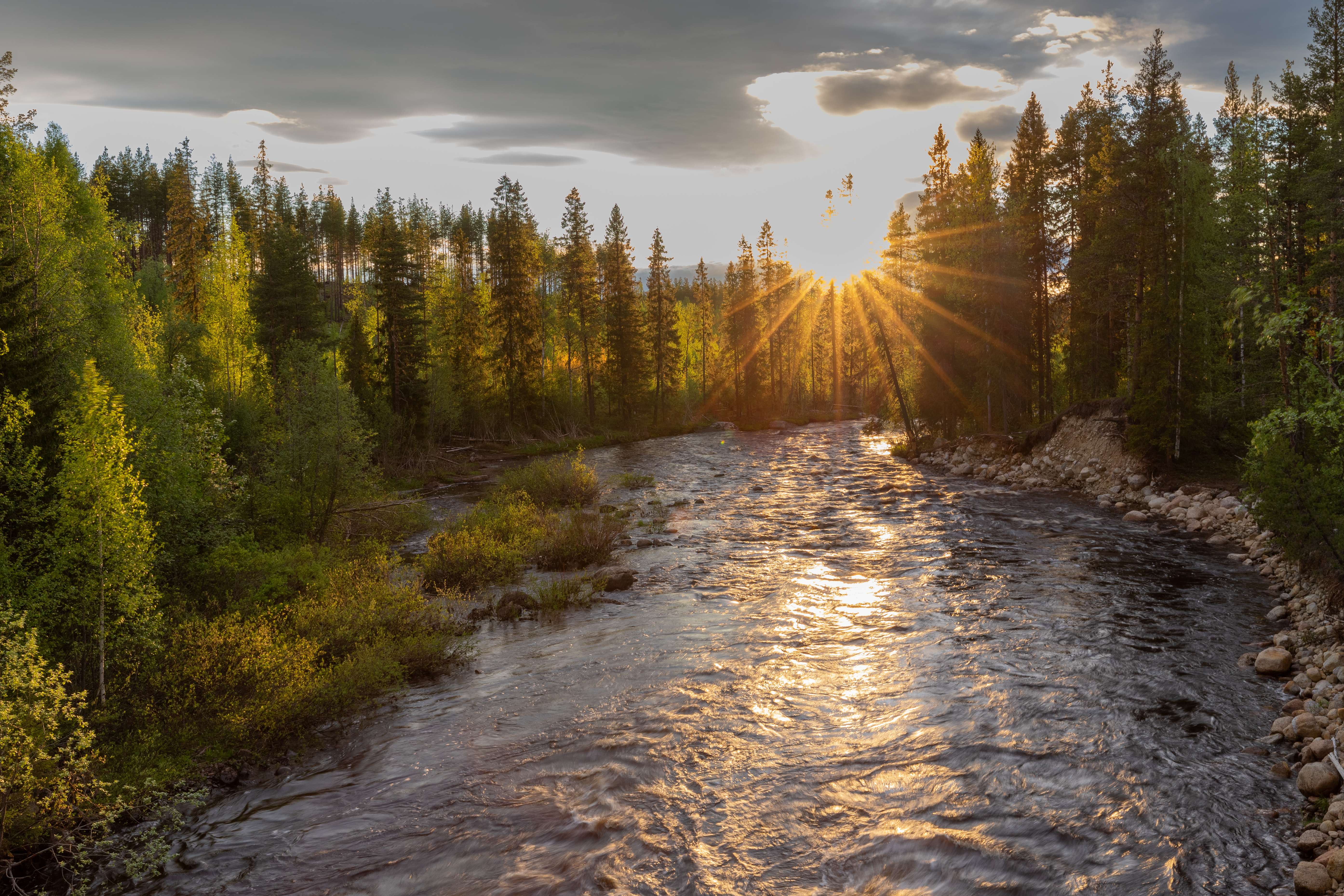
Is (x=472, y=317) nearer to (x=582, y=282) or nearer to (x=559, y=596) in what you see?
(x=582, y=282)

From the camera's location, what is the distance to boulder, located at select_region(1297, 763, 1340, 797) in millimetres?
8727

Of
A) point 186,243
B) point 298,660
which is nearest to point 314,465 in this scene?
point 298,660

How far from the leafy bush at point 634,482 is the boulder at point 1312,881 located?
28.2 meters

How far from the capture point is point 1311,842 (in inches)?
313

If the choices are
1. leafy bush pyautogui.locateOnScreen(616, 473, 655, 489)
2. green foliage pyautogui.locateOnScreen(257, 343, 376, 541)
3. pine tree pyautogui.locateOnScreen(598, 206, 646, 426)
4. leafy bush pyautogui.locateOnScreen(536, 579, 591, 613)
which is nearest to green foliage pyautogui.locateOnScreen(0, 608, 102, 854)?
leafy bush pyautogui.locateOnScreen(536, 579, 591, 613)

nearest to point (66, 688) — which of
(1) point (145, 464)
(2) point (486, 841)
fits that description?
(1) point (145, 464)

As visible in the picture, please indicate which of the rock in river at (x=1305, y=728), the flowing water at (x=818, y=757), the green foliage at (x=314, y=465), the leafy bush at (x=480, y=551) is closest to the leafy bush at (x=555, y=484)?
the leafy bush at (x=480, y=551)

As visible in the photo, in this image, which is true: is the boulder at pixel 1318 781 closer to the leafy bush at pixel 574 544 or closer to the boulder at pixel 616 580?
the boulder at pixel 616 580

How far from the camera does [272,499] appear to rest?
20547 mm

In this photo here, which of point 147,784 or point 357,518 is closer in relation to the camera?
point 147,784

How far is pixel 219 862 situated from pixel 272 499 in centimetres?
1395

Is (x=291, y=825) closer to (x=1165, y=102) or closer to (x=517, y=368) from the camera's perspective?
(x=1165, y=102)

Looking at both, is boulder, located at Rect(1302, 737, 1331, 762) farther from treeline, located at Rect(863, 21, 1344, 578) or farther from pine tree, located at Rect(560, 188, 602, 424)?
pine tree, located at Rect(560, 188, 602, 424)

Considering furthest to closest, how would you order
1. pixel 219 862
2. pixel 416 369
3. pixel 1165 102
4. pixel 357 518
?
pixel 416 369
pixel 1165 102
pixel 357 518
pixel 219 862
